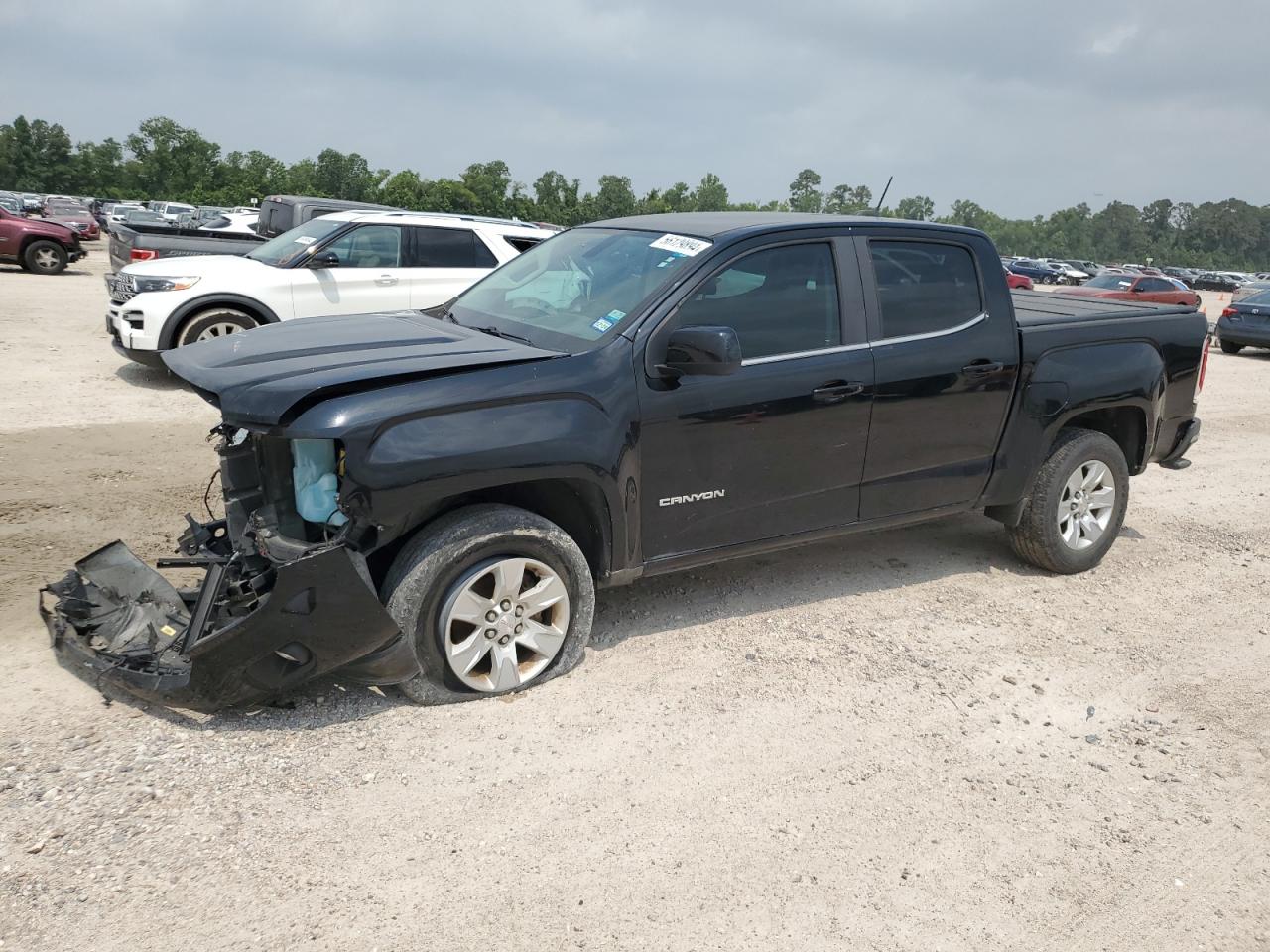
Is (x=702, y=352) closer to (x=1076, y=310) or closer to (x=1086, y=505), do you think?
(x=1086, y=505)

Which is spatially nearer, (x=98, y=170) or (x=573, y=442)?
(x=573, y=442)

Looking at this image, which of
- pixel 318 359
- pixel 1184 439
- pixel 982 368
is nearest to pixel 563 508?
pixel 318 359

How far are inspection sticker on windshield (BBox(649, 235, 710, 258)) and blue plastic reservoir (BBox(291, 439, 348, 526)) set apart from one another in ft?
5.77

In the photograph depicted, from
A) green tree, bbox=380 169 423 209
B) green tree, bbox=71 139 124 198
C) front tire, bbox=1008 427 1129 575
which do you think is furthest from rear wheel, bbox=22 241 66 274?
green tree, bbox=71 139 124 198

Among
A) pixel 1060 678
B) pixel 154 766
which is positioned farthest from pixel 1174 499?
pixel 154 766

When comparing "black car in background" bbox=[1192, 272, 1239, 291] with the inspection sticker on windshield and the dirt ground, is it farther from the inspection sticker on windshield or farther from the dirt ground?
the inspection sticker on windshield

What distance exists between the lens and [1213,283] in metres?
65.8

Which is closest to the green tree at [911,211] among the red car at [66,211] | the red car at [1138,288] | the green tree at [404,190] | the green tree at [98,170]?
the red car at [1138,288]

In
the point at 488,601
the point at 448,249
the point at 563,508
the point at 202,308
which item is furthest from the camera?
the point at 448,249

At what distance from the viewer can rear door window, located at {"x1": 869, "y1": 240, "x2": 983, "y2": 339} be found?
491 centimetres

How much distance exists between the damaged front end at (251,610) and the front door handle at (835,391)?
212cm

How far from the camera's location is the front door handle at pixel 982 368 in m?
5.11

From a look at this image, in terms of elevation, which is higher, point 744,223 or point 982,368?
point 744,223

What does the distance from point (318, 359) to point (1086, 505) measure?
4.33 metres
